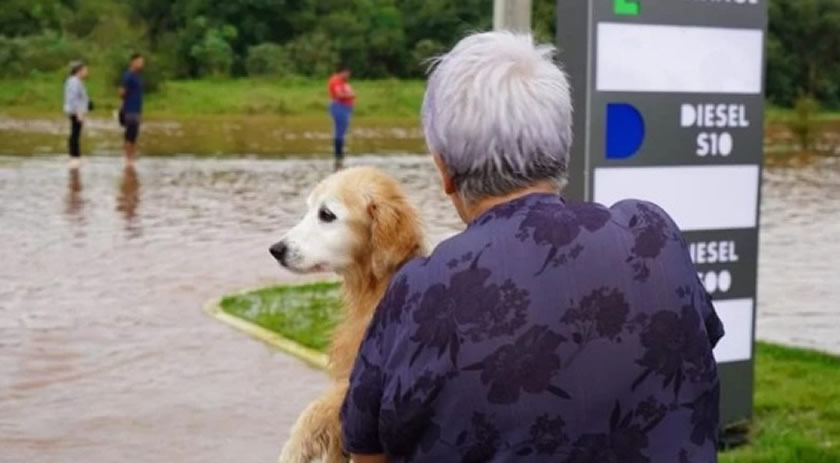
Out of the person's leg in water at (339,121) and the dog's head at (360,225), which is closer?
the dog's head at (360,225)

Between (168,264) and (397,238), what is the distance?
943 centimetres

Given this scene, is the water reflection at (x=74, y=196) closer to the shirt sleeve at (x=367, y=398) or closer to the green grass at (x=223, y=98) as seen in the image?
the shirt sleeve at (x=367, y=398)

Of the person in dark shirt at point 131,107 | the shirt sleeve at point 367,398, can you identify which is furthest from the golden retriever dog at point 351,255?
the person in dark shirt at point 131,107

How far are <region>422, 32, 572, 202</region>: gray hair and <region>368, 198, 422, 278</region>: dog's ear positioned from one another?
1.28m

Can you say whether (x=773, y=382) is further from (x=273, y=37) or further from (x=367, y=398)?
(x=273, y=37)

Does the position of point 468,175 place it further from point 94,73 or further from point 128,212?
point 94,73

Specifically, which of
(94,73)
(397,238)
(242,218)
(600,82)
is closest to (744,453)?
(600,82)

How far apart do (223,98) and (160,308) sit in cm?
3967

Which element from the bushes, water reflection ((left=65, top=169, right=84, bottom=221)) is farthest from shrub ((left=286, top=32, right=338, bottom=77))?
water reflection ((left=65, top=169, right=84, bottom=221))

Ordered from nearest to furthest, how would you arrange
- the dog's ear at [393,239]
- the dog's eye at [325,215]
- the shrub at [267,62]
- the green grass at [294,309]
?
the dog's ear at [393,239], the dog's eye at [325,215], the green grass at [294,309], the shrub at [267,62]

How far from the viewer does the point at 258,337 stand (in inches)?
382

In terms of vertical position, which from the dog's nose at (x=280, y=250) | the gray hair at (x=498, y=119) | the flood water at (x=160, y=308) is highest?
the gray hair at (x=498, y=119)

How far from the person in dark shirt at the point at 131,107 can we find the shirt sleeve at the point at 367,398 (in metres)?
23.3

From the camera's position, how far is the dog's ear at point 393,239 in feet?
13.2
